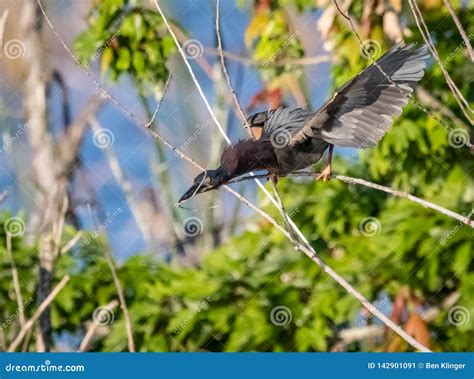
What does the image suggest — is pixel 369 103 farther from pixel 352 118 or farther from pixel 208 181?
pixel 208 181

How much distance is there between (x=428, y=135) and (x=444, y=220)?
364mm

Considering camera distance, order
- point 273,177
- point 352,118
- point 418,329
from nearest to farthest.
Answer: point 352,118 → point 273,177 → point 418,329

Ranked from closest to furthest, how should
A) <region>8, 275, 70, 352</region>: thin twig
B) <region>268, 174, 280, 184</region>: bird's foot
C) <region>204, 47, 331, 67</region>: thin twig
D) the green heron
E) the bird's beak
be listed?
the bird's beak, the green heron, <region>268, 174, 280, 184</region>: bird's foot, <region>8, 275, 70, 352</region>: thin twig, <region>204, 47, 331, 67</region>: thin twig

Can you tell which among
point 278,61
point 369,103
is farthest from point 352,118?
point 278,61

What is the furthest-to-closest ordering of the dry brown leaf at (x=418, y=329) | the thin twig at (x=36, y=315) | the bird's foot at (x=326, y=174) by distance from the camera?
the dry brown leaf at (x=418, y=329) → the thin twig at (x=36, y=315) → the bird's foot at (x=326, y=174)

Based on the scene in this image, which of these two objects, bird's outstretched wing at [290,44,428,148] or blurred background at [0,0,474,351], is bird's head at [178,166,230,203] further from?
blurred background at [0,0,474,351]

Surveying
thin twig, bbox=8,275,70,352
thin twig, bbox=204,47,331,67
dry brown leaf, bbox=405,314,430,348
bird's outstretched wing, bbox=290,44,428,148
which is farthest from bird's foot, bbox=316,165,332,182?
thin twig, bbox=204,47,331,67

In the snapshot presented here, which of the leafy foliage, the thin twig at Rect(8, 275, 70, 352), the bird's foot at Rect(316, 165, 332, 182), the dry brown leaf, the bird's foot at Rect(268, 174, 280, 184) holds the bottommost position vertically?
the dry brown leaf

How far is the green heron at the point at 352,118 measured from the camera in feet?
5.06

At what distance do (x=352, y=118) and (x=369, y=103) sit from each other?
0.04m

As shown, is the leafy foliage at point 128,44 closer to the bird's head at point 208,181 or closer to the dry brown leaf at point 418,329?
the dry brown leaf at point 418,329

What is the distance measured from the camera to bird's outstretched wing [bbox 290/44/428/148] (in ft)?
5.07

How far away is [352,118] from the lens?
1585 mm

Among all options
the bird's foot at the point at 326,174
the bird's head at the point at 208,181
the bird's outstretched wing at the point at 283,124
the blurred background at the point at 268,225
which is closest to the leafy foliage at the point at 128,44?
the blurred background at the point at 268,225
